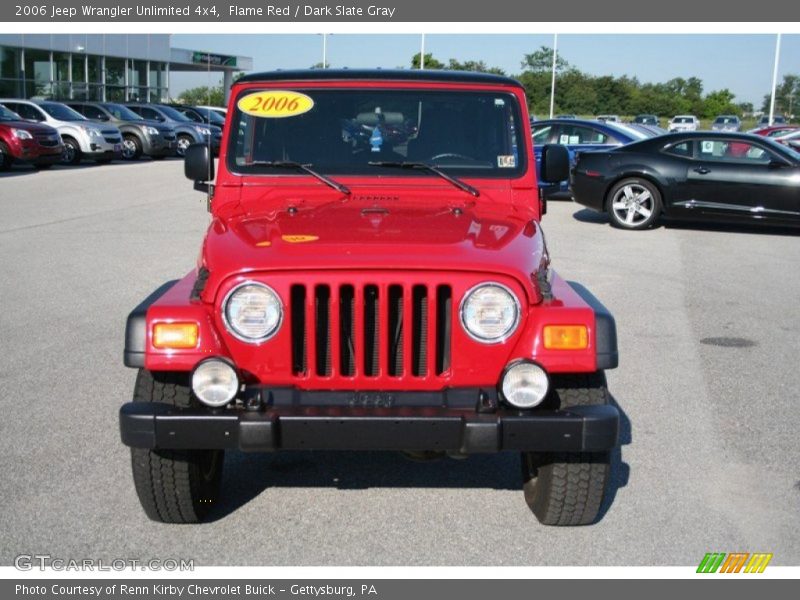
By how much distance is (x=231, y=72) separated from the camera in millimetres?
60969

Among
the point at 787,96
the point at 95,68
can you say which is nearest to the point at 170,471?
the point at 95,68

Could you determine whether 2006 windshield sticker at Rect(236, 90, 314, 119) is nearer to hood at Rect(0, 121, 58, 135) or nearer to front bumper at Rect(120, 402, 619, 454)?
front bumper at Rect(120, 402, 619, 454)

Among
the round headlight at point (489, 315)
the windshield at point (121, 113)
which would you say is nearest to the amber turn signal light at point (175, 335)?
the round headlight at point (489, 315)

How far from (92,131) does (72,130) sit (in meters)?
0.50

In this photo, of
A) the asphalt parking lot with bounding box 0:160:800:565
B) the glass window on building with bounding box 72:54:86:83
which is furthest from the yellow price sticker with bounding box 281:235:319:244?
the glass window on building with bounding box 72:54:86:83

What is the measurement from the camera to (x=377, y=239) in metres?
4.17

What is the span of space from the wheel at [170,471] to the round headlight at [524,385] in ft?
3.94

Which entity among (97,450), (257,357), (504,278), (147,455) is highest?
(504,278)

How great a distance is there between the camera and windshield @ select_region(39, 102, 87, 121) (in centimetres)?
2723

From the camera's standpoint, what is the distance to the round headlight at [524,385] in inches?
152

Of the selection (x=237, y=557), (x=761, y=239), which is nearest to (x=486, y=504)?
(x=237, y=557)
